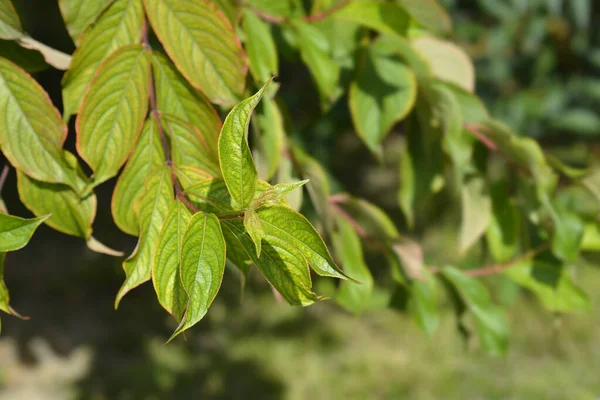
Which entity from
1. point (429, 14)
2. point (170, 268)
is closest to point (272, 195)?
point (170, 268)

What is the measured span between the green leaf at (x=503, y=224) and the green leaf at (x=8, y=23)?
36.6 inches

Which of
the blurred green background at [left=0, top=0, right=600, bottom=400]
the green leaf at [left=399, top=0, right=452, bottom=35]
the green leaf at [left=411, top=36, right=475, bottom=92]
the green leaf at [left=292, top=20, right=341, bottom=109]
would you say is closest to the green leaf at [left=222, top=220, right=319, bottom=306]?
the green leaf at [left=292, top=20, right=341, bottom=109]

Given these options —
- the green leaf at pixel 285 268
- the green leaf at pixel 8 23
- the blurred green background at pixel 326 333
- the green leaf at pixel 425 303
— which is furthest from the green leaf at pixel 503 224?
the blurred green background at pixel 326 333

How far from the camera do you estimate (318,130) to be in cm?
185

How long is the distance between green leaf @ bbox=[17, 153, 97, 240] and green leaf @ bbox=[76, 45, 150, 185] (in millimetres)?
66

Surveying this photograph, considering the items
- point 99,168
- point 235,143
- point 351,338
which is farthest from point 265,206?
point 351,338

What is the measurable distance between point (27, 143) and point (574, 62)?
131 inches

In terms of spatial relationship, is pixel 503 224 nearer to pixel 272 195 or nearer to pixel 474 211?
pixel 474 211

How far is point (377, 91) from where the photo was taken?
1107 millimetres

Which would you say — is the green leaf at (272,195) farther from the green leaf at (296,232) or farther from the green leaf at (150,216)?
the green leaf at (150,216)

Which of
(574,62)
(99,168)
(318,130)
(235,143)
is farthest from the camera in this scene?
(574,62)

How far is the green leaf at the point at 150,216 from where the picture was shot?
27.3 inches

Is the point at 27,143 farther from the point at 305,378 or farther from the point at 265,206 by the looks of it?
the point at 305,378

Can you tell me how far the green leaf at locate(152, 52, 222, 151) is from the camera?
0.83 m
